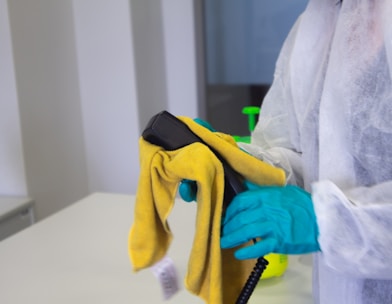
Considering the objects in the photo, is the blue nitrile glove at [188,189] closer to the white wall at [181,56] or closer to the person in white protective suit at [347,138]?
the person in white protective suit at [347,138]

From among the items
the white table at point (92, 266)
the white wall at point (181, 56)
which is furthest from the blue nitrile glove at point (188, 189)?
the white wall at point (181, 56)

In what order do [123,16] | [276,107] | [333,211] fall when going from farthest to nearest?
[123,16] → [276,107] → [333,211]

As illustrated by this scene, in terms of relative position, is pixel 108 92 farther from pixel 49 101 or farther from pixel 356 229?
pixel 356 229

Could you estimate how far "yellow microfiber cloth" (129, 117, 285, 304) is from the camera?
583 mm

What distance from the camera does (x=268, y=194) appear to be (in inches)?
23.8

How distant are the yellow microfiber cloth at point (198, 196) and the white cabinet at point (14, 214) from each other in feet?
3.77

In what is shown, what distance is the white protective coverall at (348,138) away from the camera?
57cm

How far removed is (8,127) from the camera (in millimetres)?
1861

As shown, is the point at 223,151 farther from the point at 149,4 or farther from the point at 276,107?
the point at 149,4

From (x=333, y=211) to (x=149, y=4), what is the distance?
189 cm

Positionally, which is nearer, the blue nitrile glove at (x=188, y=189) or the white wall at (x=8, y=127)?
the blue nitrile glove at (x=188, y=189)

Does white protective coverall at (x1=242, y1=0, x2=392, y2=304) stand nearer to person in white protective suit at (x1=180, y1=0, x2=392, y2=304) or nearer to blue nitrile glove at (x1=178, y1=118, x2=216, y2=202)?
person in white protective suit at (x1=180, y1=0, x2=392, y2=304)

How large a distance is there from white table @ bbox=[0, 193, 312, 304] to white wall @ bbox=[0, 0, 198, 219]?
2.27ft

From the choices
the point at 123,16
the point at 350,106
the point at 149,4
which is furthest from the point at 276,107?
the point at 149,4
